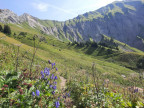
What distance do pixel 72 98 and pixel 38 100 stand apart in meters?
3.79

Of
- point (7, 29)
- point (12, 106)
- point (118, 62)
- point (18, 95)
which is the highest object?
point (7, 29)

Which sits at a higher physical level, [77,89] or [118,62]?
[77,89]

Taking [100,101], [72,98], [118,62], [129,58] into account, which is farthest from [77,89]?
[129,58]

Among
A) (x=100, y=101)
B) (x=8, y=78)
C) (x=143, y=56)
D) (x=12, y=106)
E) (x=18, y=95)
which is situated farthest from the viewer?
(x=143, y=56)

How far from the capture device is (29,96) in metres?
3.56

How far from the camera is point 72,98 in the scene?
23.3ft

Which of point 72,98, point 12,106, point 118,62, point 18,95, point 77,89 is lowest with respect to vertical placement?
point 118,62

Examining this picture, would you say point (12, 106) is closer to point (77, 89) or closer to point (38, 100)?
point (38, 100)

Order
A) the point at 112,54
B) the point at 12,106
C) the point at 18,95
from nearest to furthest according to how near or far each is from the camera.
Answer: the point at 12,106
the point at 18,95
the point at 112,54

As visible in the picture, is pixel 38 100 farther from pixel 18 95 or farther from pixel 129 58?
pixel 129 58

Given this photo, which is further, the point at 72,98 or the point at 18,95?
the point at 72,98

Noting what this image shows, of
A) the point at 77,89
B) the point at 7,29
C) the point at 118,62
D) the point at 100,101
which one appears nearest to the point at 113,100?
the point at 100,101

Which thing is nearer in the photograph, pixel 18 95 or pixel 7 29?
pixel 18 95

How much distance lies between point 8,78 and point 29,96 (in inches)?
57.5
